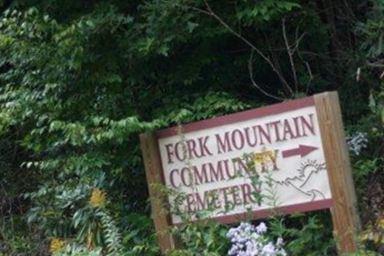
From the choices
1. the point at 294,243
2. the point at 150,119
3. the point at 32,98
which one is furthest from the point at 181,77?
the point at 294,243

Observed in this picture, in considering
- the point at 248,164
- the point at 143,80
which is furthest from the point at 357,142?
the point at 143,80

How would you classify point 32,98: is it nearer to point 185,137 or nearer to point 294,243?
point 185,137

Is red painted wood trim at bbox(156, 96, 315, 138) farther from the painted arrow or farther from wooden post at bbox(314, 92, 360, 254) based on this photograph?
the painted arrow

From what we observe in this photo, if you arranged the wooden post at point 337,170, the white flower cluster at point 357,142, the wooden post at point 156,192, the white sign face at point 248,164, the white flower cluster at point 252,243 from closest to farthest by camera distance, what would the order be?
the white flower cluster at point 252,243 → the wooden post at point 337,170 → the white sign face at point 248,164 → the wooden post at point 156,192 → the white flower cluster at point 357,142

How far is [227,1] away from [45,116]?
1.62 metres

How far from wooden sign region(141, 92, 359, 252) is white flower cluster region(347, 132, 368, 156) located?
0.72m

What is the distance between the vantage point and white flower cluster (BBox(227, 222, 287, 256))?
166 inches

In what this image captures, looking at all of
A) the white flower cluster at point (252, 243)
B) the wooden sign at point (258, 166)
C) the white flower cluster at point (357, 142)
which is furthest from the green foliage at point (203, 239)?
the white flower cluster at point (357, 142)

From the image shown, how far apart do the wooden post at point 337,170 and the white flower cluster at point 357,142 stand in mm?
719

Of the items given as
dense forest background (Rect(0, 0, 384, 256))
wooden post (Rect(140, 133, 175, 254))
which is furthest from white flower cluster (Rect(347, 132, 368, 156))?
wooden post (Rect(140, 133, 175, 254))

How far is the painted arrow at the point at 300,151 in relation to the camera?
468cm

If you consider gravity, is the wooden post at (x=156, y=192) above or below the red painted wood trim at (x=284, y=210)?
above

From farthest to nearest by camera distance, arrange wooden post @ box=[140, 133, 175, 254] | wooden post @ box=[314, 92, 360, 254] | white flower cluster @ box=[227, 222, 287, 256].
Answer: wooden post @ box=[140, 133, 175, 254] → wooden post @ box=[314, 92, 360, 254] → white flower cluster @ box=[227, 222, 287, 256]

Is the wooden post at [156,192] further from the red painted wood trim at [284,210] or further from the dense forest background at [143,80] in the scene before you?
the red painted wood trim at [284,210]
